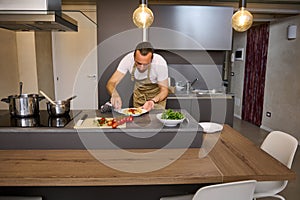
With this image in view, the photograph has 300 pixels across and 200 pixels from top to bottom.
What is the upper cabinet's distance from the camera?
12.1 feet

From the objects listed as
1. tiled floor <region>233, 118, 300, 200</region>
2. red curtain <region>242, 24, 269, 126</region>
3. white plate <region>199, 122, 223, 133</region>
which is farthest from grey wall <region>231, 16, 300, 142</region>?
white plate <region>199, 122, 223, 133</region>

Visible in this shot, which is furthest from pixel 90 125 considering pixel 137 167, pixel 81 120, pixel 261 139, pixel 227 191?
pixel 261 139

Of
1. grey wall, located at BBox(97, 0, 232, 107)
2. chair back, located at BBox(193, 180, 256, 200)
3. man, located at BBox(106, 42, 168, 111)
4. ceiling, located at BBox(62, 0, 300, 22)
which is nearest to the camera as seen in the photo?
chair back, located at BBox(193, 180, 256, 200)

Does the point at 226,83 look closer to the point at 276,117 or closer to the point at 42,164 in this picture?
the point at 276,117

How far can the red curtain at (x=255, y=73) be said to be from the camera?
17.1 feet

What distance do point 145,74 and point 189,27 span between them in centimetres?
130

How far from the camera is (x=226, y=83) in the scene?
6520 mm

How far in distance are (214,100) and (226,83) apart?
2947 mm

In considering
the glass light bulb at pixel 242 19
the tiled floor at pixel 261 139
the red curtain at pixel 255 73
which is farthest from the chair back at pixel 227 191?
the red curtain at pixel 255 73

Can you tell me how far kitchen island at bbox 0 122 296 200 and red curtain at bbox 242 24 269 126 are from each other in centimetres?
381

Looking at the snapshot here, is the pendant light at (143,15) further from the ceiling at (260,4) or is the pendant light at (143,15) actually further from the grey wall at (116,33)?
the ceiling at (260,4)

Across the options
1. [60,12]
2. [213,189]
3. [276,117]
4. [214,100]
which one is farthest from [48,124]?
[276,117]

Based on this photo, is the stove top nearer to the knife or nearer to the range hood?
the knife

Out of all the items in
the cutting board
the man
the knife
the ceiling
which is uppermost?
the ceiling
